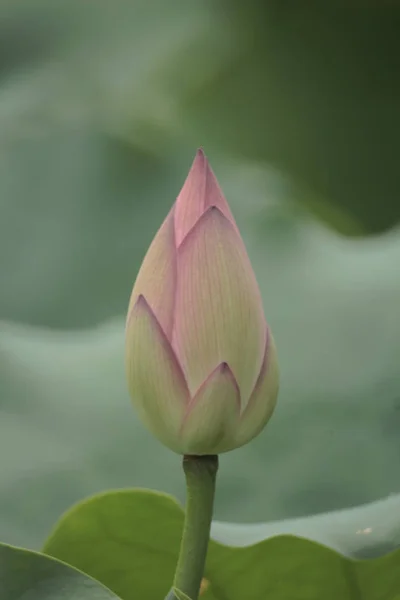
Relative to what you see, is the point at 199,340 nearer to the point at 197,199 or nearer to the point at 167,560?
the point at 197,199

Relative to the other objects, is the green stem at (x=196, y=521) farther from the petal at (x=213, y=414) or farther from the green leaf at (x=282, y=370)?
the green leaf at (x=282, y=370)

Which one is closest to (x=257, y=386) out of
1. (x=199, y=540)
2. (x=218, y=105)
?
(x=199, y=540)

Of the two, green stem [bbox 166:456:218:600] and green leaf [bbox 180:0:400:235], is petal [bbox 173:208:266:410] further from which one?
green leaf [bbox 180:0:400:235]

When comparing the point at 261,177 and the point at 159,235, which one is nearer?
the point at 159,235

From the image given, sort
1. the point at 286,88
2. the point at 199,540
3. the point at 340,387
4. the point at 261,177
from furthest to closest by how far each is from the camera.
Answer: the point at 286,88, the point at 261,177, the point at 340,387, the point at 199,540

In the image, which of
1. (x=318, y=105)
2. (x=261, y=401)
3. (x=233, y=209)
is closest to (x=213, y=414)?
(x=261, y=401)

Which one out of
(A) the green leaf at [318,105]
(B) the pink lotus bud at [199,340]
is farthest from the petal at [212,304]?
(A) the green leaf at [318,105]

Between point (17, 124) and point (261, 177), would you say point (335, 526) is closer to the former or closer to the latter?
point (261, 177)
